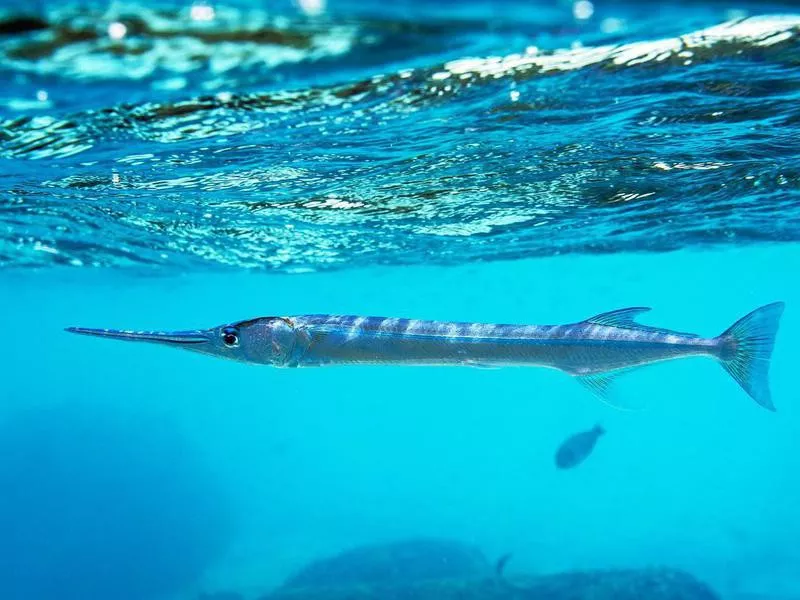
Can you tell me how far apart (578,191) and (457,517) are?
43212mm

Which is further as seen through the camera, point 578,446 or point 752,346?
point 578,446

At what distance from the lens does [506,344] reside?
227 inches

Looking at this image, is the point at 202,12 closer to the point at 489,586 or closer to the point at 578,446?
the point at 578,446

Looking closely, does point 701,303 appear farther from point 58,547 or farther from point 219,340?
point 219,340

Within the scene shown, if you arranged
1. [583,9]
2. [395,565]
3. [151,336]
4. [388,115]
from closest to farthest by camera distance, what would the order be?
[151,336] → [583,9] → [388,115] → [395,565]

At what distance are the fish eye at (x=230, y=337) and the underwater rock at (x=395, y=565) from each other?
15.6 m

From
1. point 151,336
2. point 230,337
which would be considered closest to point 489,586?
point 230,337

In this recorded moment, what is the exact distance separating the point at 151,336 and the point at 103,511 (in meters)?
45.0

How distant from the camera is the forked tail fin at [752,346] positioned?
5.62 metres

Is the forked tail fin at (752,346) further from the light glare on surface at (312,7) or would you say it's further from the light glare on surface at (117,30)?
the light glare on surface at (117,30)

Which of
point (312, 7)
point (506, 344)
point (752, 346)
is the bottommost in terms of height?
point (752, 346)

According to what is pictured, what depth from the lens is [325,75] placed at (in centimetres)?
771

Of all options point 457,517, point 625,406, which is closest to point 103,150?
point 625,406

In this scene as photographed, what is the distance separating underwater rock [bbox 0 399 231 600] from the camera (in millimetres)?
29469
